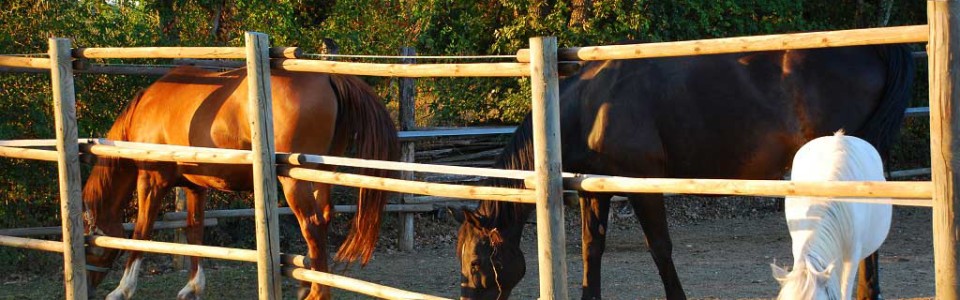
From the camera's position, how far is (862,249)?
4.22 meters

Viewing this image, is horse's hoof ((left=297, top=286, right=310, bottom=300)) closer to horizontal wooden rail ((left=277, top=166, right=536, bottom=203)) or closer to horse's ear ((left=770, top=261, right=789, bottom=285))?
horizontal wooden rail ((left=277, top=166, right=536, bottom=203))

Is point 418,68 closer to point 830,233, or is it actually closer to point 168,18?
point 830,233

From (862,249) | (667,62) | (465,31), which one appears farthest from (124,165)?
(465,31)

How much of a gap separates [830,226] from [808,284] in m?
0.56

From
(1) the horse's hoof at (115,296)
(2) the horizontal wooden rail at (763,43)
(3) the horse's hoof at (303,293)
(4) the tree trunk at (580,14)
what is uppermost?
(4) the tree trunk at (580,14)

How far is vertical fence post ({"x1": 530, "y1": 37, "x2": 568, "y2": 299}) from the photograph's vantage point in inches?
127

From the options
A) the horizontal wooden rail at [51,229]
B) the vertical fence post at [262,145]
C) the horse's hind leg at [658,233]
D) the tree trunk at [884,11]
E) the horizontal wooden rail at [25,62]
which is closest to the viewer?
the vertical fence post at [262,145]

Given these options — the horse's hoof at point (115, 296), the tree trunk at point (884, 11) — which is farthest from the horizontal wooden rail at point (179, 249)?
the tree trunk at point (884, 11)

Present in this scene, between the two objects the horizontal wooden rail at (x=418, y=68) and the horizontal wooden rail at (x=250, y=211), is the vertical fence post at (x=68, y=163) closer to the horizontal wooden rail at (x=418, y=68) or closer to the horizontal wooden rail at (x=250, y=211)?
the horizontal wooden rail at (x=418, y=68)

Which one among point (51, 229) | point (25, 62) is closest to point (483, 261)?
point (25, 62)

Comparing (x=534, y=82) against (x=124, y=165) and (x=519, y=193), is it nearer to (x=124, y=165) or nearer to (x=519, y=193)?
(x=519, y=193)

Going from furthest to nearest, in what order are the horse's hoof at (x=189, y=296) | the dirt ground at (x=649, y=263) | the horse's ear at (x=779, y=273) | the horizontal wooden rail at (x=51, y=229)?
the horizontal wooden rail at (x=51, y=229) → the dirt ground at (x=649, y=263) → the horse's hoof at (x=189, y=296) → the horse's ear at (x=779, y=273)

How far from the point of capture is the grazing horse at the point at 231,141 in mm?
5281

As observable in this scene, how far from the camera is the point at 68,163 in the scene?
493cm
